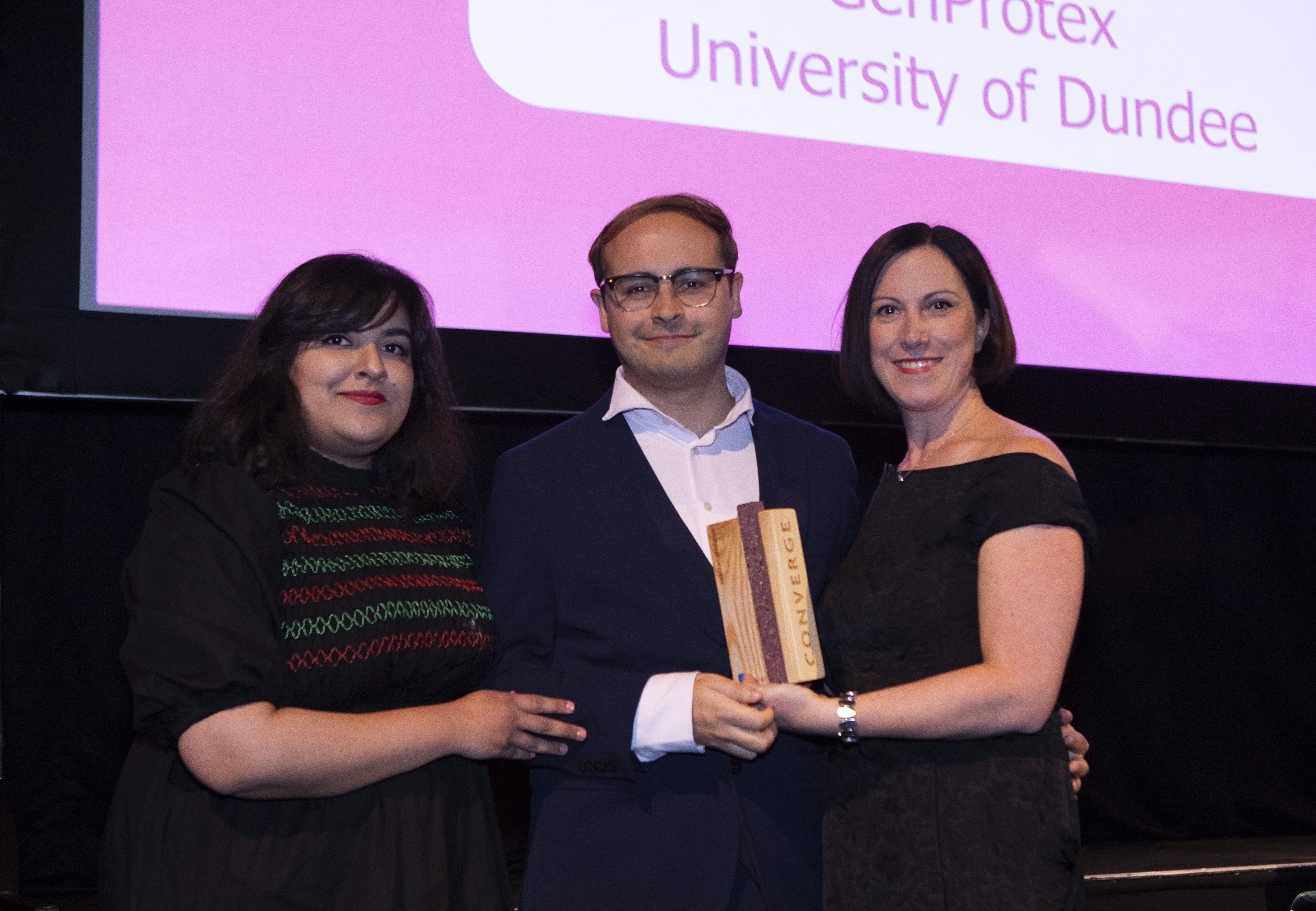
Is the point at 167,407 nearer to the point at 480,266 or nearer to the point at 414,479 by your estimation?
the point at 480,266

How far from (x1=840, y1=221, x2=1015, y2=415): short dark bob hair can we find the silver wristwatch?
698 mm

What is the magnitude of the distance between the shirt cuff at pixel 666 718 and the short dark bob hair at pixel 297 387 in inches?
21.2

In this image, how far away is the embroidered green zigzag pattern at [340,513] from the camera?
5.70 ft

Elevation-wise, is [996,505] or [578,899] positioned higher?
[996,505]

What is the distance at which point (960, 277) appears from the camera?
6.48 ft

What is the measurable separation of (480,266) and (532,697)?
147 cm

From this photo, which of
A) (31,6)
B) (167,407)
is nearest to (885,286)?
(167,407)

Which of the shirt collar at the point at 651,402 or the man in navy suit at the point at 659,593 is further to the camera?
the shirt collar at the point at 651,402

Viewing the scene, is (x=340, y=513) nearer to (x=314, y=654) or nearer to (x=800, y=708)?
(x=314, y=654)

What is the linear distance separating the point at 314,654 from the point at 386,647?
0.36 ft

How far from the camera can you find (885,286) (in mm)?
1999

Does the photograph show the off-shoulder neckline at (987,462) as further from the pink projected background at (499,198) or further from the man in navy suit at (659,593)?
the pink projected background at (499,198)

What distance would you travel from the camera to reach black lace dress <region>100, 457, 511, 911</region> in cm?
155

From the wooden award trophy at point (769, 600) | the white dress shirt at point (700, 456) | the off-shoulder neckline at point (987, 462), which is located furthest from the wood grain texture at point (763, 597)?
the off-shoulder neckline at point (987, 462)
